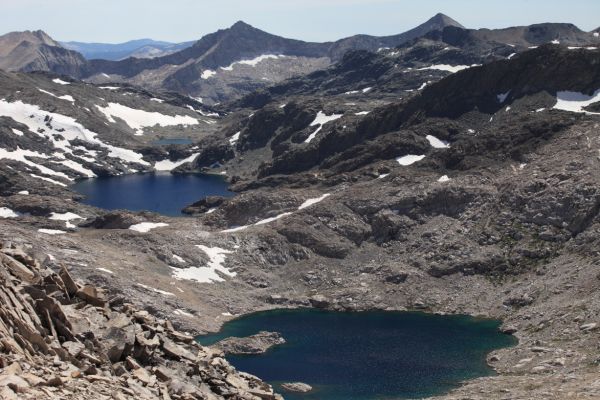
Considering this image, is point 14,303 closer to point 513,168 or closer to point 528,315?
point 528,315

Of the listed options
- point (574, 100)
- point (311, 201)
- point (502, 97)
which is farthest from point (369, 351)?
point (502, 97)

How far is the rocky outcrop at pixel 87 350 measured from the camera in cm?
3294

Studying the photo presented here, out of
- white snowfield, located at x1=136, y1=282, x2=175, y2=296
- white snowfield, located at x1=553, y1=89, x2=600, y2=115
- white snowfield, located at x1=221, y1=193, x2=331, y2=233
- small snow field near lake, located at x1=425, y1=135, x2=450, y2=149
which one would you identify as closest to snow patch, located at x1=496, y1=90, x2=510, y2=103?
white snowfield, located at x1=553, y1=89, x2=600, y2=115

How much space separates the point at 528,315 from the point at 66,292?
7251 cm

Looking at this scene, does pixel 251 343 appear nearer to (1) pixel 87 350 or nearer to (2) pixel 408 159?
(1) pixel 87 350

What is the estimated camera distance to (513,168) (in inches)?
5546

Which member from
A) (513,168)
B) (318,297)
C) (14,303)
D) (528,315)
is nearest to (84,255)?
(318,297)

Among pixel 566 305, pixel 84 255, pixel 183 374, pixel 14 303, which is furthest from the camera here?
pixel 84 255

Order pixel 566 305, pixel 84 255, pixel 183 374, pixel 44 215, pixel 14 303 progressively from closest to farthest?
1. pixel 14 303
2. pixel 183 374
3. pixel 566 305
4. pixel 84 255
5. pixel 44 215

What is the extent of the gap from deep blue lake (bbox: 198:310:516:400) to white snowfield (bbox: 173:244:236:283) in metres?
13.1

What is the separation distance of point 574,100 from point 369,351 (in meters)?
98.0

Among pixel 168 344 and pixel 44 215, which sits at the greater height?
pixel 44 215

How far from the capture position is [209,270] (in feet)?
417

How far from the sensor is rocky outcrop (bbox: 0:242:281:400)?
32938 mm
